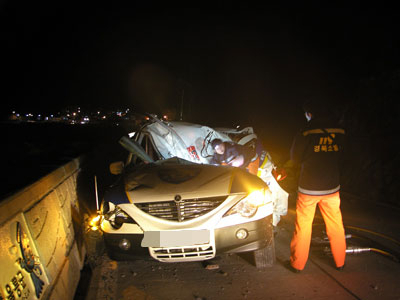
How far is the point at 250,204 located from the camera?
286 cm

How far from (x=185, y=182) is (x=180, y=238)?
0.60 m

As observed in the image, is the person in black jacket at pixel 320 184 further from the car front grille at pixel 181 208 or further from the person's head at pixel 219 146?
the person's head at pixel 219 146

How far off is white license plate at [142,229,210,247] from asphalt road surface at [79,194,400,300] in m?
0.27

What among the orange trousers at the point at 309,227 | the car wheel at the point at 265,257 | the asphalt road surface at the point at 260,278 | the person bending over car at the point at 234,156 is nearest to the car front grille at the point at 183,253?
the asphalt road surface at the point at 260,278

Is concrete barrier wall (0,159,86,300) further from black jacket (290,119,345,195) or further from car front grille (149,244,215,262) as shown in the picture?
black jacket (290,119,345,195)

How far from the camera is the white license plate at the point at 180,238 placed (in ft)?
8.70

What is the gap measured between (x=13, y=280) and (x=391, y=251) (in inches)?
164

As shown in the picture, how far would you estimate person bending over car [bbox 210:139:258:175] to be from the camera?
15.3ft

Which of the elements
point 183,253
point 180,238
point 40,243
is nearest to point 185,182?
point 180,238

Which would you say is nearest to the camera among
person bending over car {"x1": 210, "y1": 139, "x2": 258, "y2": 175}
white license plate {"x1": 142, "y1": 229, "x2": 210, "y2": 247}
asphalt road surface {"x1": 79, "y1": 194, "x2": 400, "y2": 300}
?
white license plate {"x1": 142, "y1": 229, "x2": 210, "y2": 247}

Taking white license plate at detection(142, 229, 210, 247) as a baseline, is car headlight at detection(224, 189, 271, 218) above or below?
above

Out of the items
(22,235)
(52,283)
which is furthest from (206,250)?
(22,235)

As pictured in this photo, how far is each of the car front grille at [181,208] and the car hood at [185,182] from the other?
5 cm

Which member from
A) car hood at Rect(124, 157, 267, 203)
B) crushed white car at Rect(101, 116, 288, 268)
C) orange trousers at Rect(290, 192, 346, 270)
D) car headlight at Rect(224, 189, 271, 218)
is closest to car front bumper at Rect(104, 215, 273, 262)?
crushed white car at Rect(101, 116, 288, 268)
